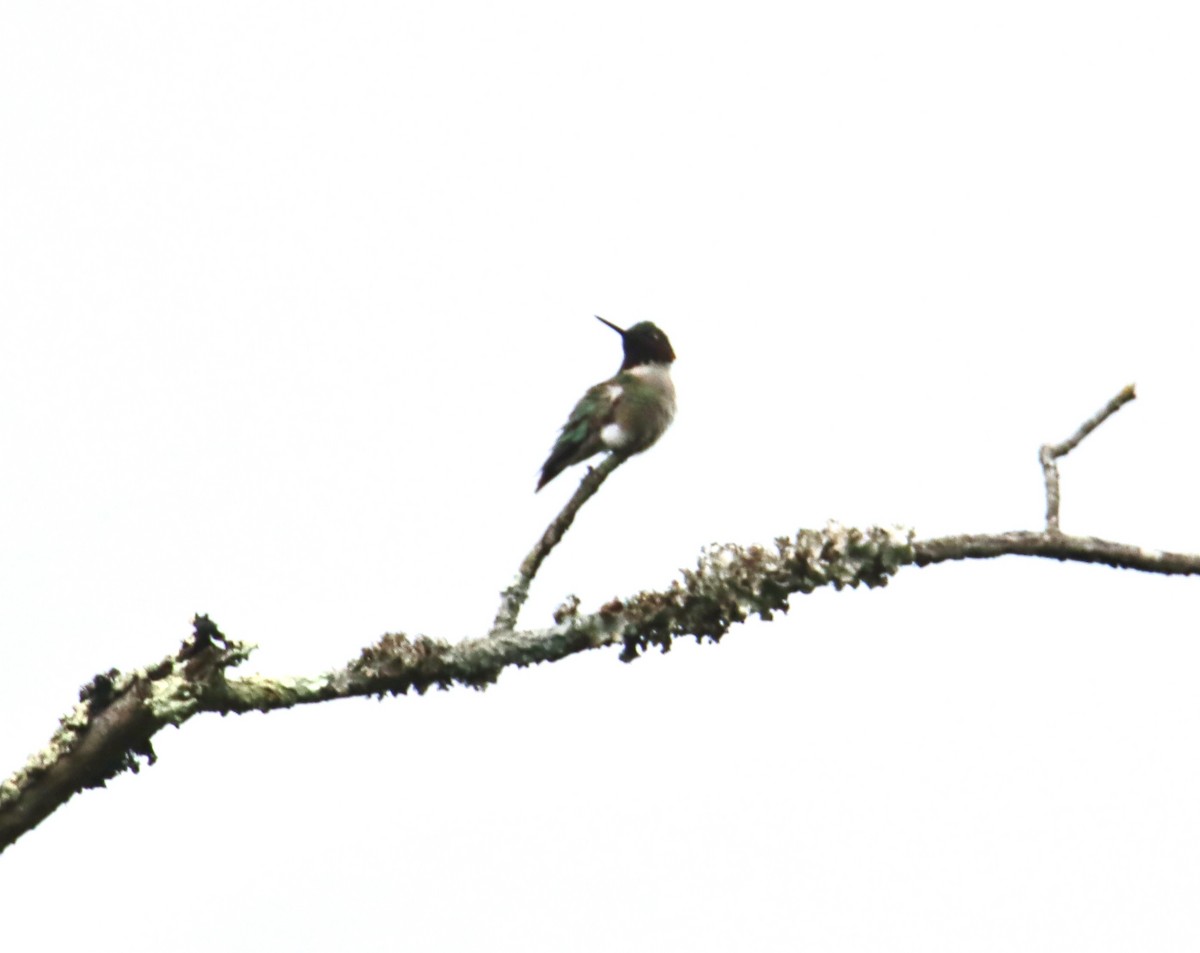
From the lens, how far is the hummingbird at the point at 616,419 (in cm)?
909

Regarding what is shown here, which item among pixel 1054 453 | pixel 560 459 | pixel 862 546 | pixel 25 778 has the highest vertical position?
pixel 560 459

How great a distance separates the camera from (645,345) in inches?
436

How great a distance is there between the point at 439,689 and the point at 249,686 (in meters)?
0.51

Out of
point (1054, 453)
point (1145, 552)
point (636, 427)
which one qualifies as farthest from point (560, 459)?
point (1145, 552)

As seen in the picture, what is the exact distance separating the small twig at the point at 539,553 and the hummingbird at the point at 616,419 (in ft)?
11.1

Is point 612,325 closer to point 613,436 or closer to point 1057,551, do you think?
point 613,436

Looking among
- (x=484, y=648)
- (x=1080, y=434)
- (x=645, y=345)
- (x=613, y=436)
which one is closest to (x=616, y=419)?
(x=613, y=436)

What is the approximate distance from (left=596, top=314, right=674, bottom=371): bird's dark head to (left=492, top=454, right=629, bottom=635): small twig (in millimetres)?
5327

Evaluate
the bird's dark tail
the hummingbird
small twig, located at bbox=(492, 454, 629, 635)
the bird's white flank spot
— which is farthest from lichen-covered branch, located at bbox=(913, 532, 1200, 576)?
the bird's dark tail

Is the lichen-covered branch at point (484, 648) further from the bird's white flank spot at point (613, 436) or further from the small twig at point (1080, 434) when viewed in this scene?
the bird's white flank spot at point (613, 436)

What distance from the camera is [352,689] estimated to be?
14.9ft

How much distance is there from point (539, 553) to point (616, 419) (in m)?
4.18

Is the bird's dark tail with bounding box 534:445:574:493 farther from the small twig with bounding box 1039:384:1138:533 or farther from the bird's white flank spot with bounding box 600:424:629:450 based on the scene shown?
the small twig with bounding box 1039:384:1138:533

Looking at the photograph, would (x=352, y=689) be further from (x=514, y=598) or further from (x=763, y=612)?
(x=763, y=612)
